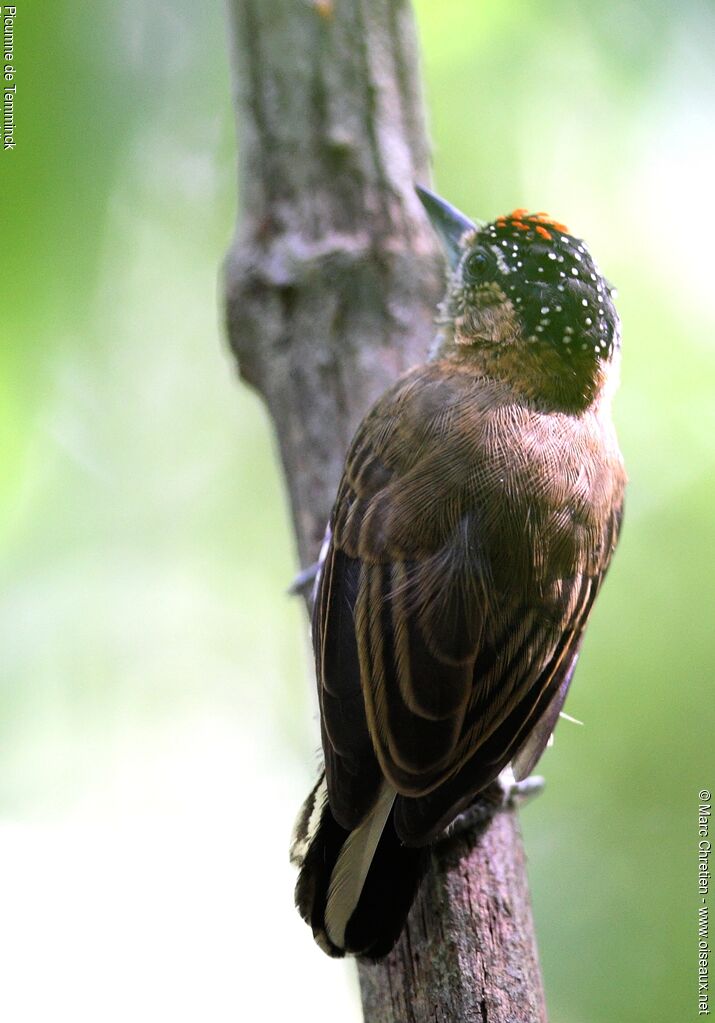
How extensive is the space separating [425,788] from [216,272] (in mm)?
3733

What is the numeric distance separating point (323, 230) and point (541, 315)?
814 mm

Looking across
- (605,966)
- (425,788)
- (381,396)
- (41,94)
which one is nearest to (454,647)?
(425,788)

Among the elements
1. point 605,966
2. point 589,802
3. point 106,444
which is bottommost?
point 605,966

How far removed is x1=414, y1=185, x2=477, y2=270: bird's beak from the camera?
298 cm

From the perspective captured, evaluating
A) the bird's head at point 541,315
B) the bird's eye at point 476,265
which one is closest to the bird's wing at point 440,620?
the bird's head at point 541,315

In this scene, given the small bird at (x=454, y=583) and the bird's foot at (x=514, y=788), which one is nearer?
the small bird at (x=454, y=583)

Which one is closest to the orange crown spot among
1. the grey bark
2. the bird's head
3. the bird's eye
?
the bird's head

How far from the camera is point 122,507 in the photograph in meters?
4.77

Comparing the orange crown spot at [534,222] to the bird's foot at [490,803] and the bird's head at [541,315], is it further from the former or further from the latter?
the bird's foot at [490,803]

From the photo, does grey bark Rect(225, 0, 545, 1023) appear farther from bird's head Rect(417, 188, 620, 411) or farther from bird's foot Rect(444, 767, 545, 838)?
bird's foot Rect(444, 767, 545, 838)

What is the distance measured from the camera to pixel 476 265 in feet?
9.23

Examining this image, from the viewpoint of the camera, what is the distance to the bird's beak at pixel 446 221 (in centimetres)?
298

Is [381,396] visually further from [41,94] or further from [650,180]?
[650,180]

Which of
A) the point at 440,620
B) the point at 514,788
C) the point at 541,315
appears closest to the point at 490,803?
the point at 514,788
